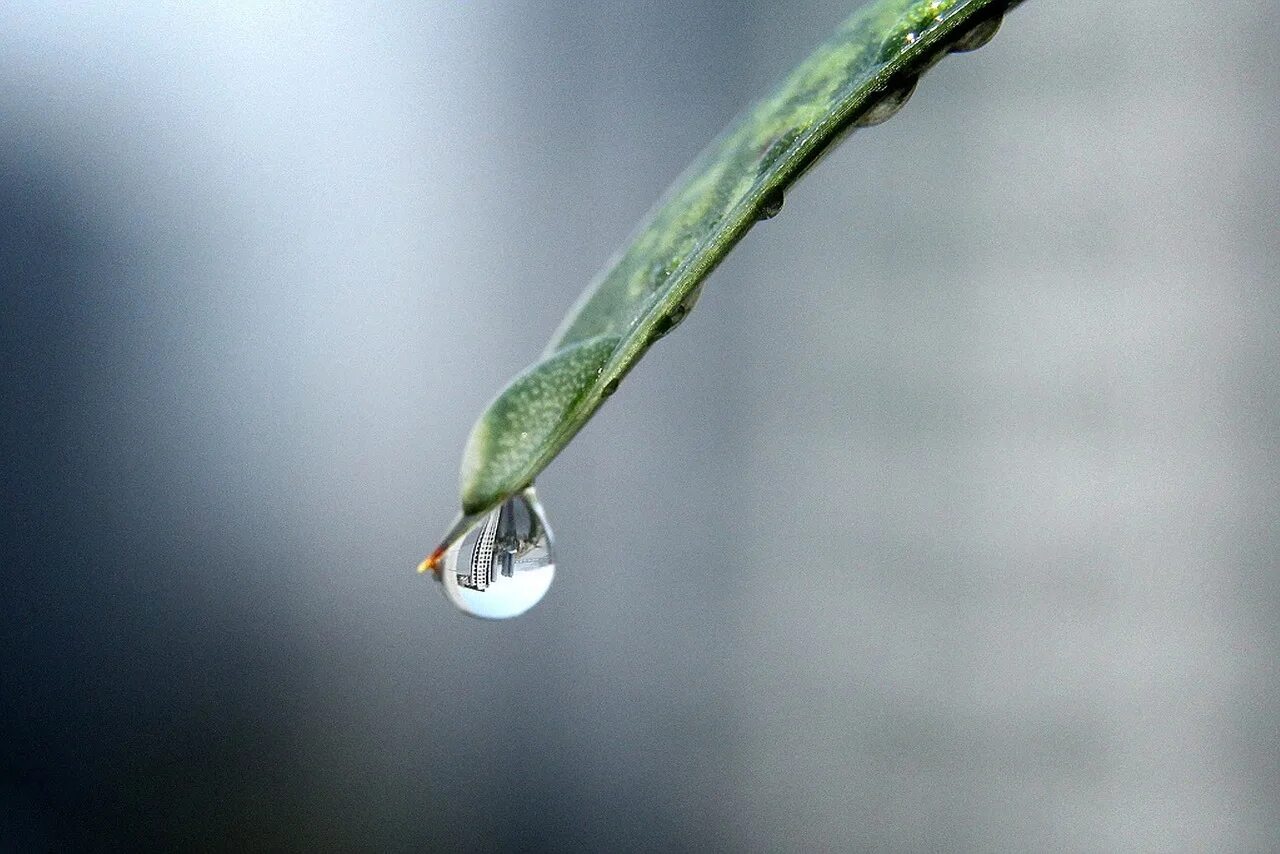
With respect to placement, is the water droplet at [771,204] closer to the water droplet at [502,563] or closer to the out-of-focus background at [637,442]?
the water droplet at [502,563]

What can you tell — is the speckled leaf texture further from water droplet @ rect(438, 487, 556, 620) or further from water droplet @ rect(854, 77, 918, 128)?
water droplet @ rect(438, 487, 556, 620)

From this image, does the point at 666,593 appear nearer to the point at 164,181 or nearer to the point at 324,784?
the point at 324,784

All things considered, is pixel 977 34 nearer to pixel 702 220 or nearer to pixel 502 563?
pixel 702 220

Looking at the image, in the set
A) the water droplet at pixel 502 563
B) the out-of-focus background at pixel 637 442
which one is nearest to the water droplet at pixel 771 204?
the water droplet at pixel 502 563

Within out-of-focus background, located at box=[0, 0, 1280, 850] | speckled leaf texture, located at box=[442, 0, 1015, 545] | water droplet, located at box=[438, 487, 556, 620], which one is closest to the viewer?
speckled leaf texture, located at box=[442, 0, 1015, 545]

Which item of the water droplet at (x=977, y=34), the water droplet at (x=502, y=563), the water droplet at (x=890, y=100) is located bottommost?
the water droplet at (x=502, y=563)

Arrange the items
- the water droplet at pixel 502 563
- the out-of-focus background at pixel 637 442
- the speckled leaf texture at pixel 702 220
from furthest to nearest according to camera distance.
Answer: the out-of-focus background at pixel 637 442, the water droplet at pixel 502 563, the speckled leaf texture at pixel 702 220

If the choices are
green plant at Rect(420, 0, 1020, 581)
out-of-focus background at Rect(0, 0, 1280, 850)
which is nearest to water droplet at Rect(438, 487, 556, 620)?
green plant at Rect(420, 0, 1020, 581)
